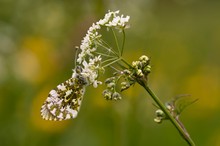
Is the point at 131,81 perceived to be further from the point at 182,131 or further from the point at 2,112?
the point at 2,112

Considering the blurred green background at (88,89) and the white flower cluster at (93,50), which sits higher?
the blurred green background at (88,89)

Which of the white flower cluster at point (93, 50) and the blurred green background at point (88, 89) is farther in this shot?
the blurred green background at point (88, 89)

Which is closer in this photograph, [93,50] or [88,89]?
[93,50]

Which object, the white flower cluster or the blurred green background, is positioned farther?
the blurred green background

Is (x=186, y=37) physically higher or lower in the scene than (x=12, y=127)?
higher

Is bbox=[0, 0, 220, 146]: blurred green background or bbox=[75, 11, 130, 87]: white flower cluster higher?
bbox=[0, 0, 220, 146]: blurred green background

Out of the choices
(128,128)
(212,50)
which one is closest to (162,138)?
(128,128)

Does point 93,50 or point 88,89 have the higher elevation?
point 88,89

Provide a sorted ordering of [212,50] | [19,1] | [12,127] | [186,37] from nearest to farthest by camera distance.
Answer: [19,1], [12,127], [212,50], [186,37]
